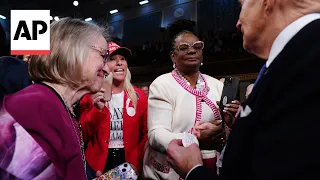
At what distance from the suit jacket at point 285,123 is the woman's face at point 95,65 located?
2.26 feet

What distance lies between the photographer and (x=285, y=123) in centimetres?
66

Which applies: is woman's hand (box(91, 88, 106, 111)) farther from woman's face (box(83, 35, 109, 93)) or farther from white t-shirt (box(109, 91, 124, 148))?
woman's face (box(83, 35, 109, 93))

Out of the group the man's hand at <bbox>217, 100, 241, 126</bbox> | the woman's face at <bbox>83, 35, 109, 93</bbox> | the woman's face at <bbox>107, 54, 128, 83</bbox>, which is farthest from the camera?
the woman's face at <bbox>107, 54, 128, 83</bbox>

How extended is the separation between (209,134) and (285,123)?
1.18 m

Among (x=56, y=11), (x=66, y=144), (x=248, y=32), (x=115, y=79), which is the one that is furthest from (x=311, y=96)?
(x=56, y=11)

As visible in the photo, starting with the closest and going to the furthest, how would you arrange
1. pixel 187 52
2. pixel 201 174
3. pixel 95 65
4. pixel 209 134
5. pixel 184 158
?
1. pixel 201 174
2. pixel 184 158
3. pixel 95 65
4. pixel 209 134
5. pixel 187 52

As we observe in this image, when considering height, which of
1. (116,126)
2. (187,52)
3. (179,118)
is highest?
(187,52)

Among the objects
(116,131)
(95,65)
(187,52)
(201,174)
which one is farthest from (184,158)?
(116,131)

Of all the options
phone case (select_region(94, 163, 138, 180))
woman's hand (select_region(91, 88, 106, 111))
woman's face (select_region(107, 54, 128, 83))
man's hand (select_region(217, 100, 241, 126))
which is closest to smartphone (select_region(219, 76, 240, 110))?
man's hand (select_region(217, 100, 241, 126))

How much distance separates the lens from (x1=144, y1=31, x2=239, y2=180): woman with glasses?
6.10 ft

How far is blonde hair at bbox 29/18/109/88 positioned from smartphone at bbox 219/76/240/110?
0.79 meters

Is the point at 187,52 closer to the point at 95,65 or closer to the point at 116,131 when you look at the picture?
the point at 116,131

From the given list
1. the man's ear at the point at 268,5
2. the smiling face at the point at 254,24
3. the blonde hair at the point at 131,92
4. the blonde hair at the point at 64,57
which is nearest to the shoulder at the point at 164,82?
the blonde hair at the point at 131,92

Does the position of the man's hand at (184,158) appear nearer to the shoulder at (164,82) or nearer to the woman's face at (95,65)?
the woman's face at (95,65)
